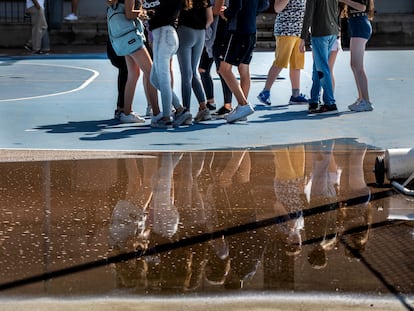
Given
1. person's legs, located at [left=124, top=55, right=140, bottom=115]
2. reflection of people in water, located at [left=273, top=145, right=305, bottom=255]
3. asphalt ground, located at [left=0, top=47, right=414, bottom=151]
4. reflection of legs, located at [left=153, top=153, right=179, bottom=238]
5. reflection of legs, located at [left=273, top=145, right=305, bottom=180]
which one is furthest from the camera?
person's legs, located at [left=124, top=55, right=140, bottom=115]

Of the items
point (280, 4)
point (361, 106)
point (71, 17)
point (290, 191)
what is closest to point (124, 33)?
point (280, 4)

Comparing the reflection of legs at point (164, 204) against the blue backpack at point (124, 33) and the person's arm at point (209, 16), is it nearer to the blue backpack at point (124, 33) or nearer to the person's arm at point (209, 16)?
the blue backpack at point (124, 33)

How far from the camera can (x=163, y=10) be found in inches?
414

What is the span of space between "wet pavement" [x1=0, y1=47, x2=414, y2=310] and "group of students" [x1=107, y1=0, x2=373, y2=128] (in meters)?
0.32

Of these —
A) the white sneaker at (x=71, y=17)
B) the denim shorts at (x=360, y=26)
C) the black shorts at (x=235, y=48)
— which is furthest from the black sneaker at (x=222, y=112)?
the white sneaker at (x=71, y=17)

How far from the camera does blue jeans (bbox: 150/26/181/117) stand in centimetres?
1057

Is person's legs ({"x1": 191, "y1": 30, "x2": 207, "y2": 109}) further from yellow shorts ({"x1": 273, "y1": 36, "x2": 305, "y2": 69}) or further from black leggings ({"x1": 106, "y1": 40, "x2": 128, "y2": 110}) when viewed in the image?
yellow shorts ({"x1": 273, "y1": 36, "x2": 305, "y2": 69})

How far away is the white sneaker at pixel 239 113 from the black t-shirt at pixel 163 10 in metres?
1.40

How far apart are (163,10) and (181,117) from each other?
1346 mm

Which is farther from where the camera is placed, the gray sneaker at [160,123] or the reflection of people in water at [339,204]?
the gray sneaker at [160,123]

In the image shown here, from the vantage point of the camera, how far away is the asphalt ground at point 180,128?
33.1 feet

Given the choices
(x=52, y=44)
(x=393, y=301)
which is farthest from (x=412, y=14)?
(x=393, y=301)

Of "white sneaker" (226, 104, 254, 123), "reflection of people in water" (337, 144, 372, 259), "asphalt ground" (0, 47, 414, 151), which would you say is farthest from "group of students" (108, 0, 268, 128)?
"reflection of people in water" (337, 144, 372, 259)

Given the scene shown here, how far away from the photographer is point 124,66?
11492 mm
